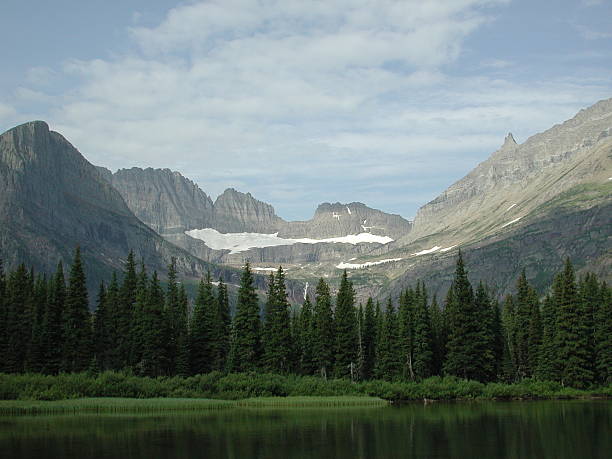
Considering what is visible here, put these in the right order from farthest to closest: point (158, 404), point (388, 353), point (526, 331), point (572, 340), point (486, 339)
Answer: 1. point (526, 331)
2. point (388, 353)
3. point (486, 339)
4. point (572, 340)
5. point (158, 404)

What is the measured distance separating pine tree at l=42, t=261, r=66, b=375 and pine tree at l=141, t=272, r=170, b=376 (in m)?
11.7

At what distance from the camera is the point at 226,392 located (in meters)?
91.4

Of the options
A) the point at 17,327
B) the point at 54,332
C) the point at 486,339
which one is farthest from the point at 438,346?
the point at 17,327

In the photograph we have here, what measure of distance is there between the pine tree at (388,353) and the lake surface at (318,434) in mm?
31465

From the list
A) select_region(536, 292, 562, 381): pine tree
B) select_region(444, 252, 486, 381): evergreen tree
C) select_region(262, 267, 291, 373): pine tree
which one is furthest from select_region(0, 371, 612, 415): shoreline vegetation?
select_region(262, 267, 291, 373): pine tree

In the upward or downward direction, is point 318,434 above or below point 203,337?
below

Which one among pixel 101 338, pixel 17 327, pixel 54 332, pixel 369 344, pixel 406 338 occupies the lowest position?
pixel 369 344

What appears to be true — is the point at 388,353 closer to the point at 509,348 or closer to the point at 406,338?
the point at 406,338

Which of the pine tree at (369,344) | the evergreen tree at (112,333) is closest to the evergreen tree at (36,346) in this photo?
the evergreen tree at (112,333)

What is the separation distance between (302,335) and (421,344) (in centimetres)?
2083

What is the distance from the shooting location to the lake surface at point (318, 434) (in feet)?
161

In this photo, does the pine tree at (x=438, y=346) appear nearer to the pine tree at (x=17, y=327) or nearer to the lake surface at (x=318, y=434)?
the lake surface at (x=318, y=434)

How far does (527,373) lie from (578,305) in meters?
20.8

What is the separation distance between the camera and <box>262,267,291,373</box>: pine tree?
108 m
